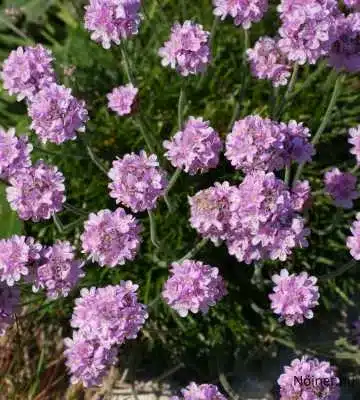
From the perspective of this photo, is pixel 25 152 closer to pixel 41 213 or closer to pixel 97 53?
pixel 41 213

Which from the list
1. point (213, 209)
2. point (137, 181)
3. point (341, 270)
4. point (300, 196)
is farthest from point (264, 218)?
point (341, 270)

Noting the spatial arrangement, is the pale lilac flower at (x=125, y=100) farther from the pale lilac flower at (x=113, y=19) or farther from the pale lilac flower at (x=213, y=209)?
the pale lilac flower at (x=213, y=209)

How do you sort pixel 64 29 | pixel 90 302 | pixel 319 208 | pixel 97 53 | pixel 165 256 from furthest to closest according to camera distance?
1. pixel 64 29
2. pixel 97 53
3. pixel 319 208
4. pixel 165 256
5. pixel 90 302

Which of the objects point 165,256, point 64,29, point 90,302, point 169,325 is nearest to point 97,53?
point 64,29

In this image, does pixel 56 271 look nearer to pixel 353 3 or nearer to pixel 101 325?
pixel 101 325

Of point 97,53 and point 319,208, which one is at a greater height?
point 97,53

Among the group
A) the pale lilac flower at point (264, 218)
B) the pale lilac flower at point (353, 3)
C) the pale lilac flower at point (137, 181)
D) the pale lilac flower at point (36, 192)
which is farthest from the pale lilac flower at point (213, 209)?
the pale lilac flower at point (353, 3)
